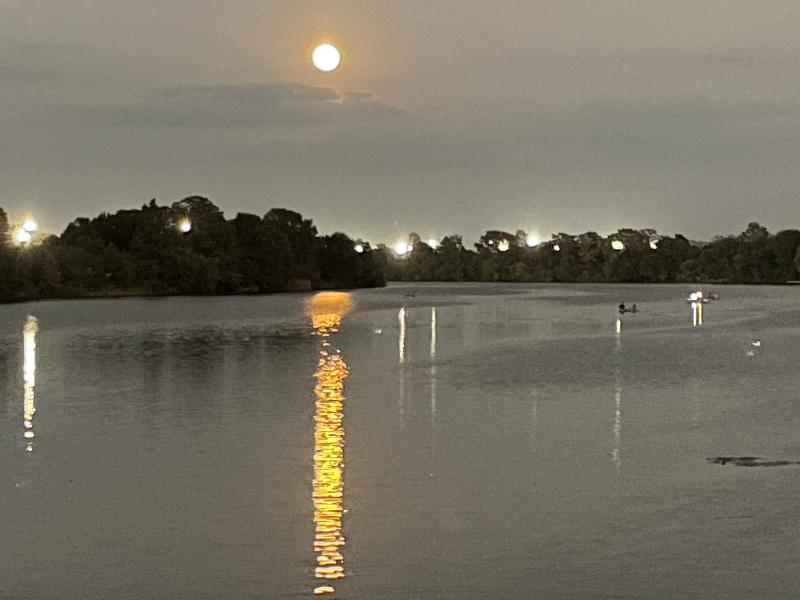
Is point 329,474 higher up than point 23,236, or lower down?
lower down

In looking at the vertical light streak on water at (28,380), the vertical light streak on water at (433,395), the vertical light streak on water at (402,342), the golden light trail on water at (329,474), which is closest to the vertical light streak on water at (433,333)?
the vertical light streak on water at (402,342)

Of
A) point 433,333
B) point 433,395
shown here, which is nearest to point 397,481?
point 433,395

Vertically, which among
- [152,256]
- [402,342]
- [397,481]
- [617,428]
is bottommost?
[397,481]

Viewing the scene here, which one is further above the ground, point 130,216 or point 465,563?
point 130,216

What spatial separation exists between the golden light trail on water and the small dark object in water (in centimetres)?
707

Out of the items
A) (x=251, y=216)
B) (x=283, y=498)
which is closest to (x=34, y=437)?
(x=283, y=498)

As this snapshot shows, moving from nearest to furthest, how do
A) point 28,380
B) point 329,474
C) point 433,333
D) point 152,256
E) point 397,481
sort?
point 397,481
point 329,474
point 28,380
point 433,333
point 152,256

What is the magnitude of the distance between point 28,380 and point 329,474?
2170cm

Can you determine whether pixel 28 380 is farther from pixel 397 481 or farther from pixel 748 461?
pixel 748 461

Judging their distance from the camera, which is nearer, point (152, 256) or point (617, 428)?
point (617, 428)

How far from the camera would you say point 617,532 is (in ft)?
56.5

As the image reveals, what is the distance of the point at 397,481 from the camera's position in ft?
69.5

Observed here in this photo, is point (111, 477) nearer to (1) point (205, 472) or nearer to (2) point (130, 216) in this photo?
(1) point (205, 472)

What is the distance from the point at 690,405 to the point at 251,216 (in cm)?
16127
